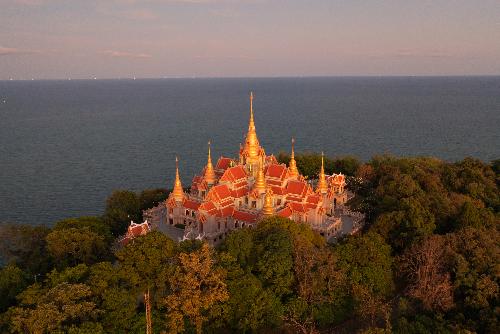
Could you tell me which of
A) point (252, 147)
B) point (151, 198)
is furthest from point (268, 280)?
point (151, 198)

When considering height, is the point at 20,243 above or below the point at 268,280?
below

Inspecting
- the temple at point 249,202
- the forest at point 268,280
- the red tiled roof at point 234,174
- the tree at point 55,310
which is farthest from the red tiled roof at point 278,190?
the tree at point 55,310

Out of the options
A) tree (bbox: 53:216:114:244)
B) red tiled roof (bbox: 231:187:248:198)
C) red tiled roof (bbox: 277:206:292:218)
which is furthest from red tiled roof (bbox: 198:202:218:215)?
tree (bbox: 53:216:114:244)

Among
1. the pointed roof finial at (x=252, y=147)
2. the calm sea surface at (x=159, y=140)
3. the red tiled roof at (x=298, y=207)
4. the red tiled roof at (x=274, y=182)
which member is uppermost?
the pointed roof finial at (x=252, y=147)

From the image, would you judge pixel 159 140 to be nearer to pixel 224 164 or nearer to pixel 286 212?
pixel 224 164

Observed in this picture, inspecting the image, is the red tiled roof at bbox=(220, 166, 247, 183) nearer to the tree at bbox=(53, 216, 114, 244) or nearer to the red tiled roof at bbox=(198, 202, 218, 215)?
the red tiled roof at bbox=(198, 202, 218, 215)

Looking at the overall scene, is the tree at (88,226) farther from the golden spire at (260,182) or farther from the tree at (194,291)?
the tree at (194,291)

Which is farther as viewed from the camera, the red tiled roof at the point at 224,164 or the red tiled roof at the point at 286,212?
the red tiled roof at the point at 224,164
